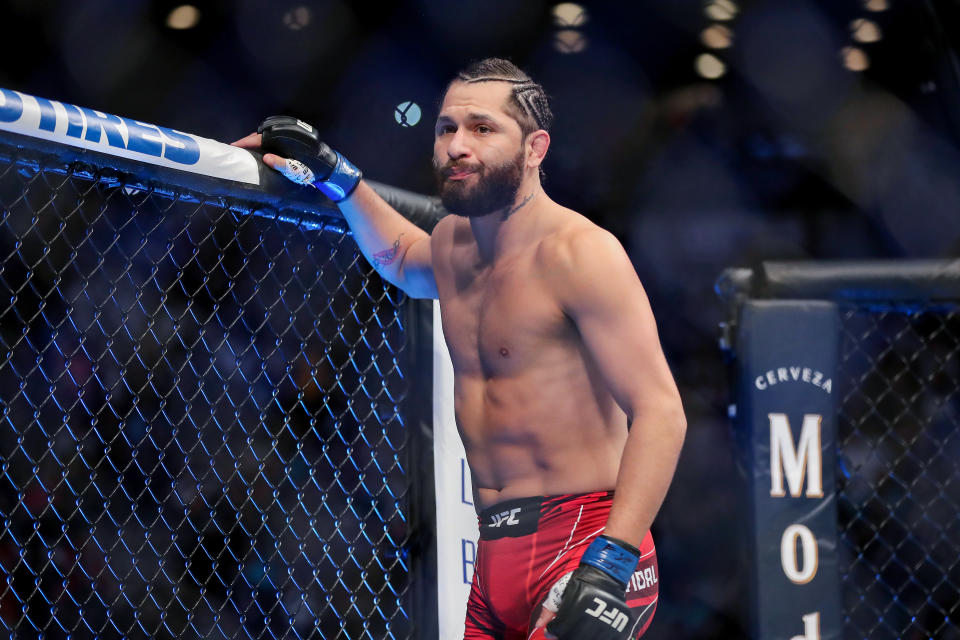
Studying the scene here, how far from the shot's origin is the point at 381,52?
14.0 ft

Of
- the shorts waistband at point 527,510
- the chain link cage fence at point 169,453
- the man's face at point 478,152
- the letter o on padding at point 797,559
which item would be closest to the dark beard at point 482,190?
the man's face at point 478,152

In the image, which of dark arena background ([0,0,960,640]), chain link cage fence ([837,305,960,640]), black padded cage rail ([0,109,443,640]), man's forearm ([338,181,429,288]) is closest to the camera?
man's forearm ([338,181,429,288])

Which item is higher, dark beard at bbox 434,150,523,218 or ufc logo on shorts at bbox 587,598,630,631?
dark beard at bbox 434,150,523,218

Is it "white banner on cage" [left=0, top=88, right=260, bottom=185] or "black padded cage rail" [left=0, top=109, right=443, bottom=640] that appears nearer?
"white banner on cage" [left=0, top=88, right=260, bottom=185]

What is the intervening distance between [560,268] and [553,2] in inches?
127

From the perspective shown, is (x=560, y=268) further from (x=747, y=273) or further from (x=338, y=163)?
(x=747, y=273)

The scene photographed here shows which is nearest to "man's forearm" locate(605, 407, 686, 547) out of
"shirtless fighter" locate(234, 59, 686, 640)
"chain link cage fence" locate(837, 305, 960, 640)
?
"shirtless fighter" locate(234, 59, 686, 640)

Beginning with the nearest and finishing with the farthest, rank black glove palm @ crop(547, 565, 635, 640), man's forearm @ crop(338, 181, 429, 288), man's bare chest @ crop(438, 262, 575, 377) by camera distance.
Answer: black glove palm @ crop(547, 565, 635, 640) < man's bare chest @ crop(438, 262, 575, 377) < man's forearm @ crop(338, 181, 429, 288)

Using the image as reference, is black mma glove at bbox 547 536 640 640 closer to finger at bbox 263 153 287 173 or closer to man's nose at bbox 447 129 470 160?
man's nose at bbox 447 129 470 160

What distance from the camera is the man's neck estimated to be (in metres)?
1.58

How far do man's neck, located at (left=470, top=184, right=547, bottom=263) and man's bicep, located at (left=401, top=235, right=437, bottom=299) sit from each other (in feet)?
0.56

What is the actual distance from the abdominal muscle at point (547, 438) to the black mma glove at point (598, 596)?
16 centimetres

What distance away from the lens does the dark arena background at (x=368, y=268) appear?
3363 mm

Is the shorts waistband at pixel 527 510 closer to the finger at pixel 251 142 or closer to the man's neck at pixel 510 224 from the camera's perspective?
the man's neck at pixel 510 224
